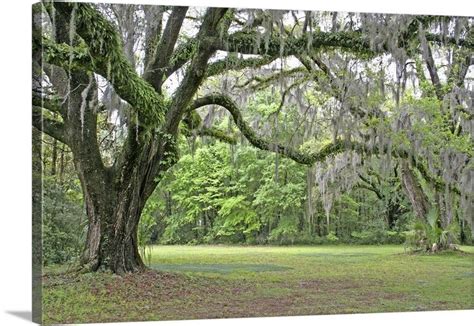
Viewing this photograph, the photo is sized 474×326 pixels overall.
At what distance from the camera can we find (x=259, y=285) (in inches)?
288

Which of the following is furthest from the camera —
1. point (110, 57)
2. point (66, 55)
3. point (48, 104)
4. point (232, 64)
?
point (232, 64)

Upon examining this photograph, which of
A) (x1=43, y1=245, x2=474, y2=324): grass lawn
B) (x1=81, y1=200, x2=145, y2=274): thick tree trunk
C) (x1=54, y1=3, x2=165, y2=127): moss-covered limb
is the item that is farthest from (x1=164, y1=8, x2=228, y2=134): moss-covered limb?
(x1=43, y1=245, x2=474, y2=324): grass lawn

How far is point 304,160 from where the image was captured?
7.66 m

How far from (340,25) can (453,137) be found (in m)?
1.57

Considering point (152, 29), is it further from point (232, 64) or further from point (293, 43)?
point (293, 43)

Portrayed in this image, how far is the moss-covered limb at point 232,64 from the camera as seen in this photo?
7461mm

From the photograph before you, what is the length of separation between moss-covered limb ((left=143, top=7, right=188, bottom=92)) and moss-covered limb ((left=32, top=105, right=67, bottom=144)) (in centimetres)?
91

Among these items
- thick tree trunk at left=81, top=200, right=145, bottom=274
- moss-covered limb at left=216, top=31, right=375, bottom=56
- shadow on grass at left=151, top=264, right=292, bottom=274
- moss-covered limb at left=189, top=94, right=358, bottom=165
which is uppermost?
moss-covered limb at left=216, top=31, right=375, bottom=56

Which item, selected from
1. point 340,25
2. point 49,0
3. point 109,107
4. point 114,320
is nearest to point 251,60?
point 340,25

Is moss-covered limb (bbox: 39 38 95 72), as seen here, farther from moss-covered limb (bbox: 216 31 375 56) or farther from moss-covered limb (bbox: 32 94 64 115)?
moss-covered limb (bbox: 216 31 375 56)

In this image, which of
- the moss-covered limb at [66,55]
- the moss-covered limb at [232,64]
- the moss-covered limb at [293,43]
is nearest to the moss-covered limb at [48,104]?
the moss-covered limb at [66,55]

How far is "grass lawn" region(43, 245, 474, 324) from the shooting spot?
6.89 m

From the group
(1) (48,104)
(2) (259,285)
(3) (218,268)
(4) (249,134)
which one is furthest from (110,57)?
(2) (259,285)

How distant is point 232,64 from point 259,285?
78.7 inches
